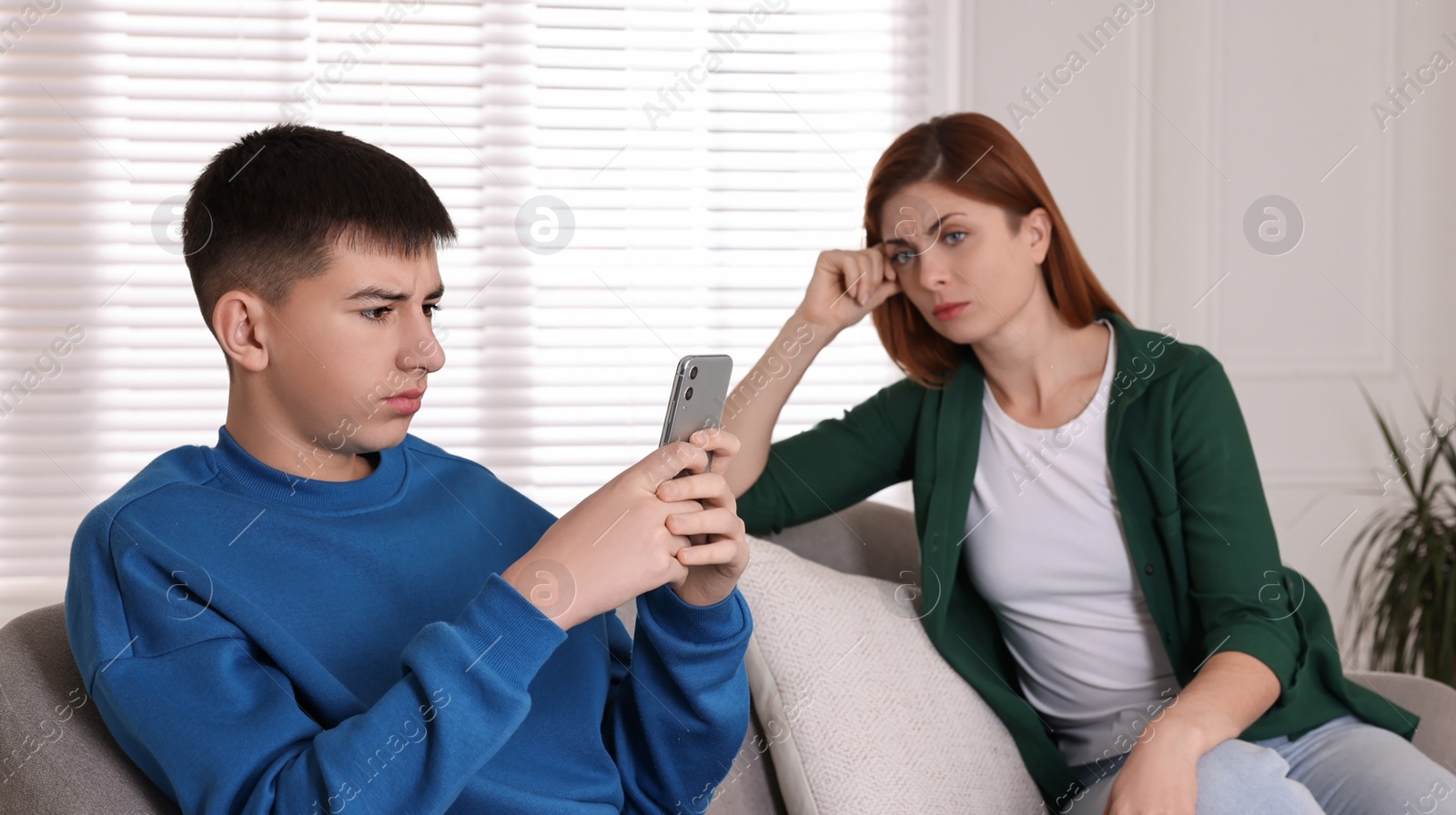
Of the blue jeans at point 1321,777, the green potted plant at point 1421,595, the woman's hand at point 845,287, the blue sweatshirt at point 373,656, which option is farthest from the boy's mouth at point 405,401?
the green potted plant at point 1421,595

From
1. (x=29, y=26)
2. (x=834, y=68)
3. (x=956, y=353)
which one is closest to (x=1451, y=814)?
(x=956, y=353)

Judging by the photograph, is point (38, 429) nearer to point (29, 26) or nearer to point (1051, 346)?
point (29, 26)

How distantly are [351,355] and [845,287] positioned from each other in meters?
0.93

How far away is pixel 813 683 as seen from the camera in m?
1.34

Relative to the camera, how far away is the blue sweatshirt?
76 cm

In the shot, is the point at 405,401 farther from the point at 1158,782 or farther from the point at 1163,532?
the point at 1163,532

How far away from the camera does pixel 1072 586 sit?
1.52 m

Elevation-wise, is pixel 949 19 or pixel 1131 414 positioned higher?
pixel 949 19

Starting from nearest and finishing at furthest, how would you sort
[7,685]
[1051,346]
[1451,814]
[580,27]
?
[7,685] → [1451,814] → [1051,346] → [580,27]

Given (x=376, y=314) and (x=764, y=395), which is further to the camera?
(x=764, y=395)

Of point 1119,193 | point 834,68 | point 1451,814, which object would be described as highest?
point 834,68

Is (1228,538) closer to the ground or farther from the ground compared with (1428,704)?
farther from the ground

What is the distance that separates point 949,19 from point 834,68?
0.31 metres

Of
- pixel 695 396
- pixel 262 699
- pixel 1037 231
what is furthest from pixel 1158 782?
pixel 262 699
